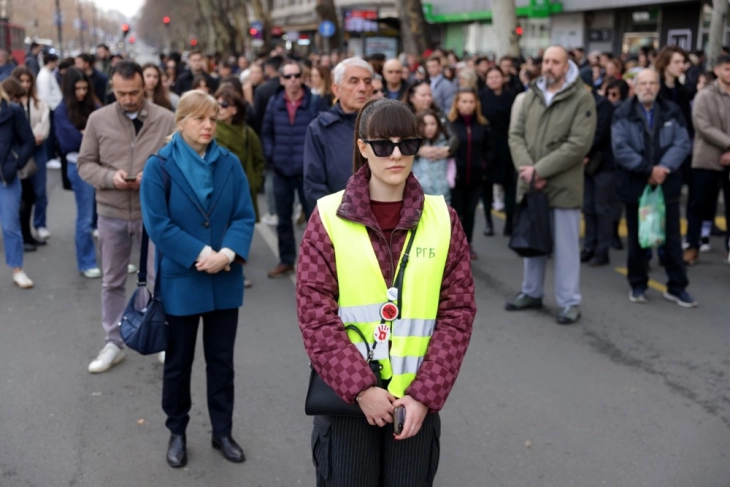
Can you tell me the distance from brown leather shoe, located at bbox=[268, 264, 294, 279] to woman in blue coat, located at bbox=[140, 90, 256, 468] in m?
4.12

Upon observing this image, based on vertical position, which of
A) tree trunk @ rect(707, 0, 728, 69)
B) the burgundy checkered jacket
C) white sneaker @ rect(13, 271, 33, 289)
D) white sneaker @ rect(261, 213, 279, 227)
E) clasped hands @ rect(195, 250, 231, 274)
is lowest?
white sneaker @ rect(261, 213, 279, 227)

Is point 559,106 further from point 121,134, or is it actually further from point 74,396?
point 74,396

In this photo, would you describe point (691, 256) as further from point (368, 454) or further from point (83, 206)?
point (368, 454)

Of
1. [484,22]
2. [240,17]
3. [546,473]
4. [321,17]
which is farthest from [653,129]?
[240,17]

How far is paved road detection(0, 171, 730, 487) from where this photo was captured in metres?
4.63

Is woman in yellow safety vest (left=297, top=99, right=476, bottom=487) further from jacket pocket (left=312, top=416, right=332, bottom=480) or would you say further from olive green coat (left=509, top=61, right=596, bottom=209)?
olive green coat (left=509, top=61, right=596, bottom=209)

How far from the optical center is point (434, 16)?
147 feet

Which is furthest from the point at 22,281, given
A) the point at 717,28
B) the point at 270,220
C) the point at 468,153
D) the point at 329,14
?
the point at 329,14

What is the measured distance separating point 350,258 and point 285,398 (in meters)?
2.85

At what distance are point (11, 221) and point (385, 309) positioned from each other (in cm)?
611

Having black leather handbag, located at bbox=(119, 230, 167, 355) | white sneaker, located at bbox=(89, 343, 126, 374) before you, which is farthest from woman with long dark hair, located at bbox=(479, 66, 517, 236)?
black leather handbag, located at bbox=(119, 230, 167, 355)

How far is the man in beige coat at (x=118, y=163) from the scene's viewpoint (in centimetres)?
591

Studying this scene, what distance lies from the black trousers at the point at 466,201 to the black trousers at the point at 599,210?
3.94ft

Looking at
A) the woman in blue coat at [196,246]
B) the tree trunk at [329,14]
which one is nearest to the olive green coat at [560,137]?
the woman in blue coat at [196,246]
